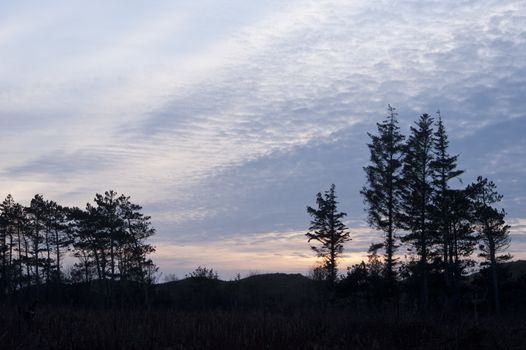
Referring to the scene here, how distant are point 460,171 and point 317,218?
1130cm

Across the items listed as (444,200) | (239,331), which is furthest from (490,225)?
(239,331)

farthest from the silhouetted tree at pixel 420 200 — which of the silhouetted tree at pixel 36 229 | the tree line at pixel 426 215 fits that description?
the silhouetted tree at pixel 36 229

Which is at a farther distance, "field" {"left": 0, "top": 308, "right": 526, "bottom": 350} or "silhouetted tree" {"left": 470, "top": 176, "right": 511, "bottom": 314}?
"silhouetted tree" {"left": 470, "top": 176, "right": 511, "bottom": 314}

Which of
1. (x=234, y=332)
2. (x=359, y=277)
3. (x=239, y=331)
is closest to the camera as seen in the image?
(x=234, y=332)

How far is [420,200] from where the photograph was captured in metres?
42.4

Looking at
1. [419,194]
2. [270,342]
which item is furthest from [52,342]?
[419,194]

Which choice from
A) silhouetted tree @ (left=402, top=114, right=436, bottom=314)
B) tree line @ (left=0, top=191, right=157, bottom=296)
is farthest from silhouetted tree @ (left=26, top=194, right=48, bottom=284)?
silhouetted tree @ (left=402, top=114, right=436, bottom=314)

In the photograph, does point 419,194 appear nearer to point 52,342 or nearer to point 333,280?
point 333,280

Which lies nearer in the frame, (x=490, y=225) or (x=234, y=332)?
(x=234, y=332)

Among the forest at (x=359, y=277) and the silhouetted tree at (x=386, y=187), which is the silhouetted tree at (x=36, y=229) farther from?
the silhouetted tree at (x=386, y=187)

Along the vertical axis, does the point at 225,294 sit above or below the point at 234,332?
below

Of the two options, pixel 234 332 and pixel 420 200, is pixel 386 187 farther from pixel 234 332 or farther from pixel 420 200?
pixel 234 332

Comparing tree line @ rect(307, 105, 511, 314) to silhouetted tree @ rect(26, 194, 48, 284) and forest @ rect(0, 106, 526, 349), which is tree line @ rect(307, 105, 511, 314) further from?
silhouetted tree @ rect(26, 194, 48, 284)

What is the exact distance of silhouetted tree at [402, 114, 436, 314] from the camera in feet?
138
